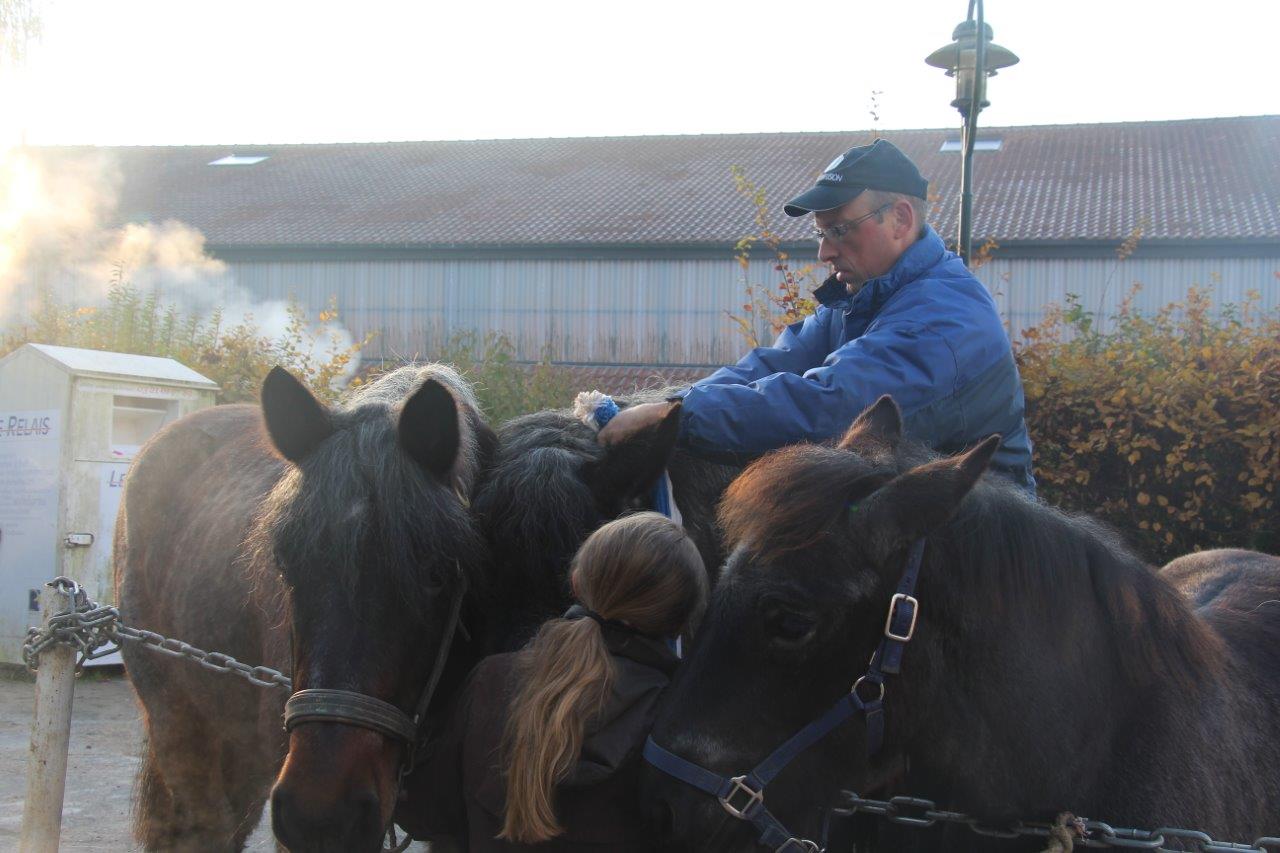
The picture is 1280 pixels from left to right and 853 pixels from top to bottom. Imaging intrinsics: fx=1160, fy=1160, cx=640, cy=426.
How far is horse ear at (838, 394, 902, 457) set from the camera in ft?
8.10

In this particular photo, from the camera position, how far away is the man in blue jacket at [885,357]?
114 inches

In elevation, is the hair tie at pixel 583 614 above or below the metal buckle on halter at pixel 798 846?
above

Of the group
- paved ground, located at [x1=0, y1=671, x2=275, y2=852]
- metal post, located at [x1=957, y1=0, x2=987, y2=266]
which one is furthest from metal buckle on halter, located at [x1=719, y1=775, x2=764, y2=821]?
metal post, located at [x1=957, y1=0, x2=987, y2=266]

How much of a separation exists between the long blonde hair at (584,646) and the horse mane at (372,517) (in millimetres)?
287

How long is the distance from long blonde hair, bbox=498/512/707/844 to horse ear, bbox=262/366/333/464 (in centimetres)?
72

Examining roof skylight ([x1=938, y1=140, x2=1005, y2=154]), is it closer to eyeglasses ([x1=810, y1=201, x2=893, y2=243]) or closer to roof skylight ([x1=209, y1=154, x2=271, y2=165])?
roof skylight ([x1=209, y1=154, x2=271, y2=165])

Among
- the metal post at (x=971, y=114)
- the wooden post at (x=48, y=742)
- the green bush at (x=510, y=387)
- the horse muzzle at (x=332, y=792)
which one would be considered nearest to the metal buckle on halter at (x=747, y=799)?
the horse muzzle at (x=332, y=792)

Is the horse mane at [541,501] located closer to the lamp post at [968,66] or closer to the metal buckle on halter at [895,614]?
the metal buckle on halter at [895,614]

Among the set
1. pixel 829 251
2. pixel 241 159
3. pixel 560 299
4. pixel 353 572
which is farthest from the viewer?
pixel 241 159

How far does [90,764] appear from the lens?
7797 mm

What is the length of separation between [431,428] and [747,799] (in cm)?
112

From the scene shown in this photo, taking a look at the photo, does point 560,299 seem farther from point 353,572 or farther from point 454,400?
point 353,572

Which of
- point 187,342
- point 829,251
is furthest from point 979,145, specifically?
point 829,251

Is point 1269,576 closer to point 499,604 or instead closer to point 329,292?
point 499,604
